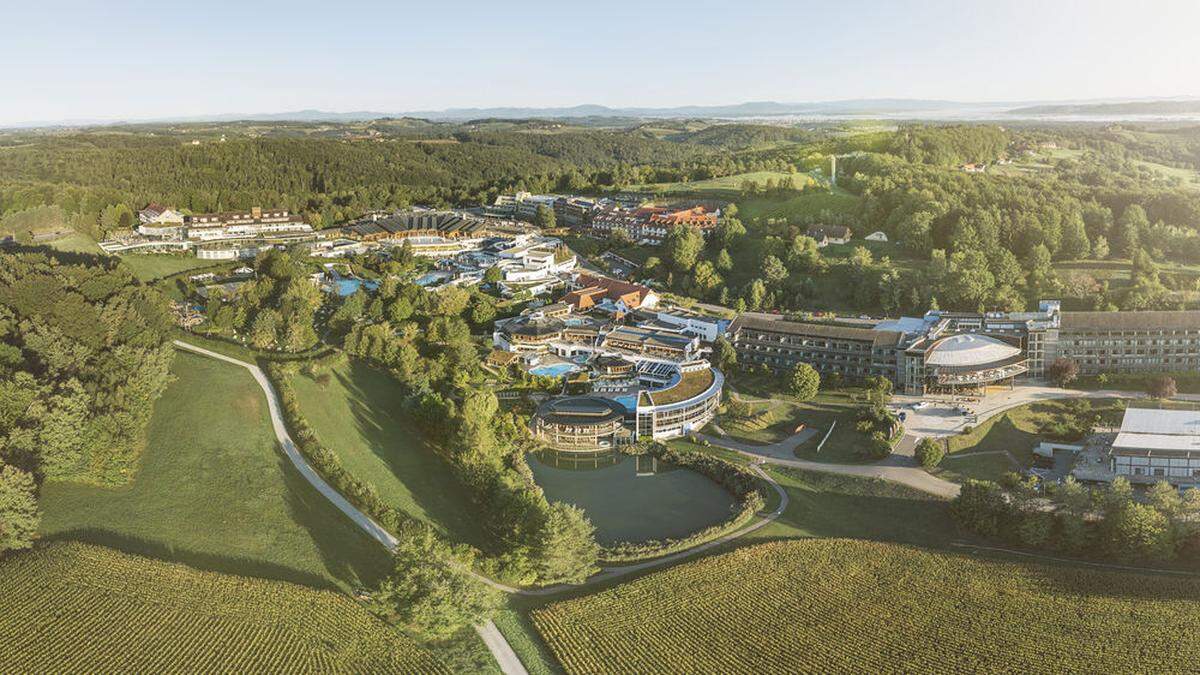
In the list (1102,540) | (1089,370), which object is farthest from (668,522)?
(1089,370)

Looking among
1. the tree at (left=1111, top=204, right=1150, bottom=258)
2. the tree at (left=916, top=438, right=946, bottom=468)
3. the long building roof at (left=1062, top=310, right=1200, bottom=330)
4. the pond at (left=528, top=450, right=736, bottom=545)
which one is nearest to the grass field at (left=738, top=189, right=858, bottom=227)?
the tree at (left=1111, top=204, right=1150, bottom=258)

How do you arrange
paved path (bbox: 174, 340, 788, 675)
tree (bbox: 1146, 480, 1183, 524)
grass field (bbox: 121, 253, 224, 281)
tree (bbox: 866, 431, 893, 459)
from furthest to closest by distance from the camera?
grass field (bbox: 121, 253, 224, 281), tree (bbox: 866, 431, 893, 459), tree (bbox: 1146, 480, 1183, 524), paved path (bbox: 174, 340, 788, 675)

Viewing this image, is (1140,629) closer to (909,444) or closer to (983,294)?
(909,444)

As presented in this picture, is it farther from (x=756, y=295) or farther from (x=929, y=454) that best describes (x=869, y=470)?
(x=756, y=295)

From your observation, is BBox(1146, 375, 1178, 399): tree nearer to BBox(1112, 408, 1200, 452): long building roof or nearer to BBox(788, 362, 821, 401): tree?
BBox(1112, 408, 1200, 452): long building roof

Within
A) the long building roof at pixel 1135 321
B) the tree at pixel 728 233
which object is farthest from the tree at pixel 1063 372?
the tree at pixel 728 233

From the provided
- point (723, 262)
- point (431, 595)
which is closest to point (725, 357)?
point (723, 262)
